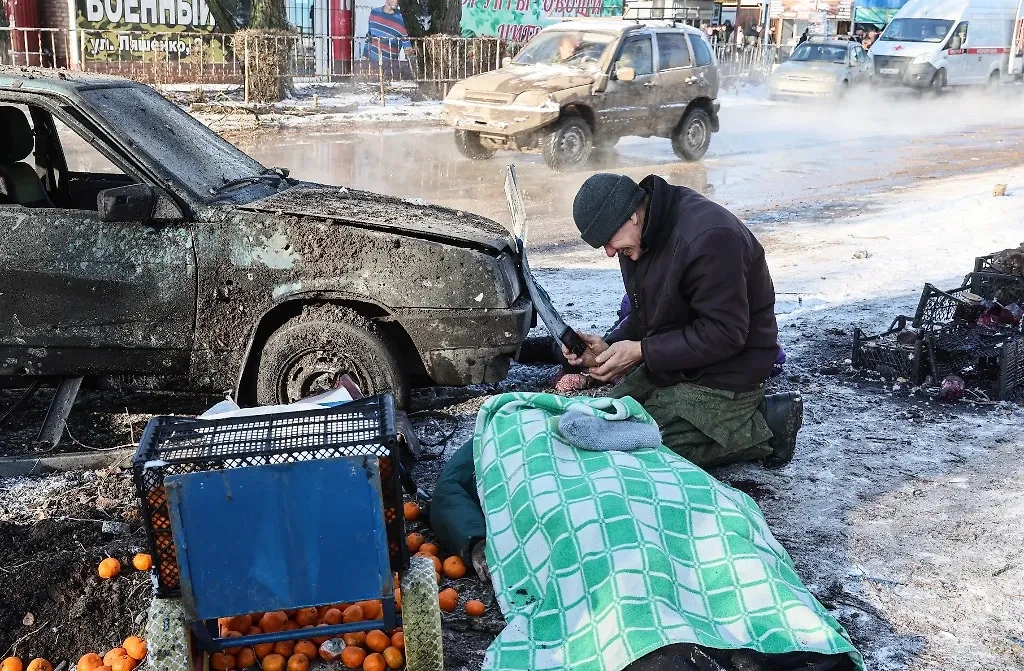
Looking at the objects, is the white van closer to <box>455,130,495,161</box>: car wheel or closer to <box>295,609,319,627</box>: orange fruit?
<box>455,130,495,161</box>: car wheel

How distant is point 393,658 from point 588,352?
6.80 feet

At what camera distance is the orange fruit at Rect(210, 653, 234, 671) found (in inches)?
120

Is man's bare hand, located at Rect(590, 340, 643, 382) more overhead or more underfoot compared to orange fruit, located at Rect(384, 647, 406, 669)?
more overhead

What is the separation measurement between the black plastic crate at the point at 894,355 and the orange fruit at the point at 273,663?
4196 millimetres

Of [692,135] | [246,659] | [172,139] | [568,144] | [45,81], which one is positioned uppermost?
[45,81]

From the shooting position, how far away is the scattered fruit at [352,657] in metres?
3.12

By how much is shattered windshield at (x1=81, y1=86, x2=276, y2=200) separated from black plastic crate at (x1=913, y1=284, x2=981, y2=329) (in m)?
4.06

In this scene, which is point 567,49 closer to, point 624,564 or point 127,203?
point 127,203

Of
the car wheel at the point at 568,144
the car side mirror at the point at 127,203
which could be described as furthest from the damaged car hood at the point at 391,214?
the car wheel at the point at 568,144

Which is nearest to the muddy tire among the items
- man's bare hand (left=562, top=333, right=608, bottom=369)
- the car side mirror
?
man's bare hand (left=562, top=333, right=608, bottom=369)

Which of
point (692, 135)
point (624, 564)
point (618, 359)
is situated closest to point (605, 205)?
point (618, 359)

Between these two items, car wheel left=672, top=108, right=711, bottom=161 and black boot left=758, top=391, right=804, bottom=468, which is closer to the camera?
black boot left=758, top=391, right=804, bottom=468

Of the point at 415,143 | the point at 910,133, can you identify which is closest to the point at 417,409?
the point at 415,143

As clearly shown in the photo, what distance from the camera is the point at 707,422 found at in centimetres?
421
